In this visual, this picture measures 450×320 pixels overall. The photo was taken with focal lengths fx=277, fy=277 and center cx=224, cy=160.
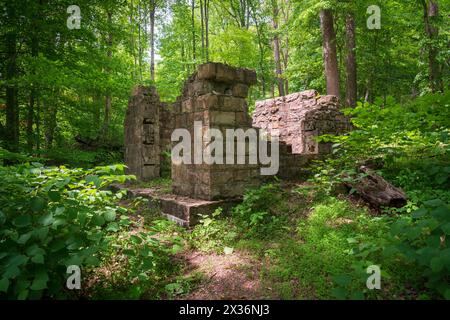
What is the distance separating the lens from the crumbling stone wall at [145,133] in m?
8.09

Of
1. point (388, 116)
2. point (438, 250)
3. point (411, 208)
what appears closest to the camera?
point (438, 250)

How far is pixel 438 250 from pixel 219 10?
74.3 feet

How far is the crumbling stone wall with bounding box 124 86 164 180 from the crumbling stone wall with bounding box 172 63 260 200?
3496 mm

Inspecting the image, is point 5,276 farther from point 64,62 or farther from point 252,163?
point 64,62

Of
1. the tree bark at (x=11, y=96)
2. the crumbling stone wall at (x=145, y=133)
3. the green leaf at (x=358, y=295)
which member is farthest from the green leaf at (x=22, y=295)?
the tree bark at (x=11, y=96)

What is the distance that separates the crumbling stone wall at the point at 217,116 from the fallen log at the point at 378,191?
5.47 feet

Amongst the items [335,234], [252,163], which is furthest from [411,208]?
[252,163]

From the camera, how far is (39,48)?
7391 millimetres

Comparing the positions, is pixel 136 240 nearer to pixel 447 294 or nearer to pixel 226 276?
pixel 226 276

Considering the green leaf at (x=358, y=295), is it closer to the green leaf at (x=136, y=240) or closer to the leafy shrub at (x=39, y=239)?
the green leaf at (x=136, y=240)

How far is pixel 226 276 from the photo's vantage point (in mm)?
2928

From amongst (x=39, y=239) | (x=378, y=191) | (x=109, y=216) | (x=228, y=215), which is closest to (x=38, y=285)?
(x=39, y=239)

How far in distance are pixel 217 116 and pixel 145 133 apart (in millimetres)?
4333

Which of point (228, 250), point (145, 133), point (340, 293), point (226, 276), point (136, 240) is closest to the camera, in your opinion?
point (340, 293)
